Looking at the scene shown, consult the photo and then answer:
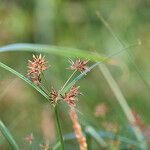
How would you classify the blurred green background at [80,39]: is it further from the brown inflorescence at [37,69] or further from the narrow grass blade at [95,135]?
the brown inflorescence at [37,69]

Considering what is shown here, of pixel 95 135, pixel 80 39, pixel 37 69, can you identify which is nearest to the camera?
pixel 37 69

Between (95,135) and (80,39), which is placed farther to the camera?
(80,39)

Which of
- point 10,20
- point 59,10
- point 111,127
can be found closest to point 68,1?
point 59,10

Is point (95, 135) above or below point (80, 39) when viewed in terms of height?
below

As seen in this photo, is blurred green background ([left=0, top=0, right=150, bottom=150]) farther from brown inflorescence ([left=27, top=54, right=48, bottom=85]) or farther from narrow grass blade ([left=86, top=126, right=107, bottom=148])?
brown inflorescence ([left=27, top=54, right=48, bottom=85])

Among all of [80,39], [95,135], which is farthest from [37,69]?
[80,39]

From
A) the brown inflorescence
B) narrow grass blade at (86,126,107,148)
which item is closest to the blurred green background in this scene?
narrow grass blade at (86,126,107,148)

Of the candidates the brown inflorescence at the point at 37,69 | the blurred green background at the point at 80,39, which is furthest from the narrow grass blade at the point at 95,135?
the blurred green background at the point at 80,39

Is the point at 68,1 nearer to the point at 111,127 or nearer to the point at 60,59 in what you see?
the point at 60,59

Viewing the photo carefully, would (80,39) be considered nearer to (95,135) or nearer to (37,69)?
(95,135)

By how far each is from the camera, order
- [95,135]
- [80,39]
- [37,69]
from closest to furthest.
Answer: [37,69] → [95,135] → [80,39]
